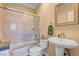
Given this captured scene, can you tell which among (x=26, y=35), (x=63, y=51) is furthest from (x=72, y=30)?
(x=26, y=35)

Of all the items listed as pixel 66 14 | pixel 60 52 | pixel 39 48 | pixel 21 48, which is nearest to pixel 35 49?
pixel 39 48

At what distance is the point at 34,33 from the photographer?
1252 mm

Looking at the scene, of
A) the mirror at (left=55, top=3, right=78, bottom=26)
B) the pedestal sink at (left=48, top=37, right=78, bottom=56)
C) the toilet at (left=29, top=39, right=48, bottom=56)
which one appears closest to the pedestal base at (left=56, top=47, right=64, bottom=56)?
the pedestal sink at (left=48, top=37, right=78, bottom=56)

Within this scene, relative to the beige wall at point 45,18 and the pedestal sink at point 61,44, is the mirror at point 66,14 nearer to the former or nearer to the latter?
the beige wall at point 45,18

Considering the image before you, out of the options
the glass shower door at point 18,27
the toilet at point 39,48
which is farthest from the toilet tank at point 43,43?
the glass shower door at point 18,27

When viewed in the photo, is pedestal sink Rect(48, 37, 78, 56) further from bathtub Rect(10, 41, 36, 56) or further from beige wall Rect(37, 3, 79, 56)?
bathtub Rect(10, 41, 36, 56)

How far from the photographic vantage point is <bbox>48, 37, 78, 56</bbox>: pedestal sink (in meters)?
1.04

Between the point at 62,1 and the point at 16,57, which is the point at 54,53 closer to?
the point at 16,57

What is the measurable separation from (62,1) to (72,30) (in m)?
0.35

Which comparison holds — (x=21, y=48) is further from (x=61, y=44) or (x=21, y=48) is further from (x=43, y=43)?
(x=61, y=44)

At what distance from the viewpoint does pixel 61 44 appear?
1.10 meters

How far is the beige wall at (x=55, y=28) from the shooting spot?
103 cm

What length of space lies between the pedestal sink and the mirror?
20cm

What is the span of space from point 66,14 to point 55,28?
0.22 meters
